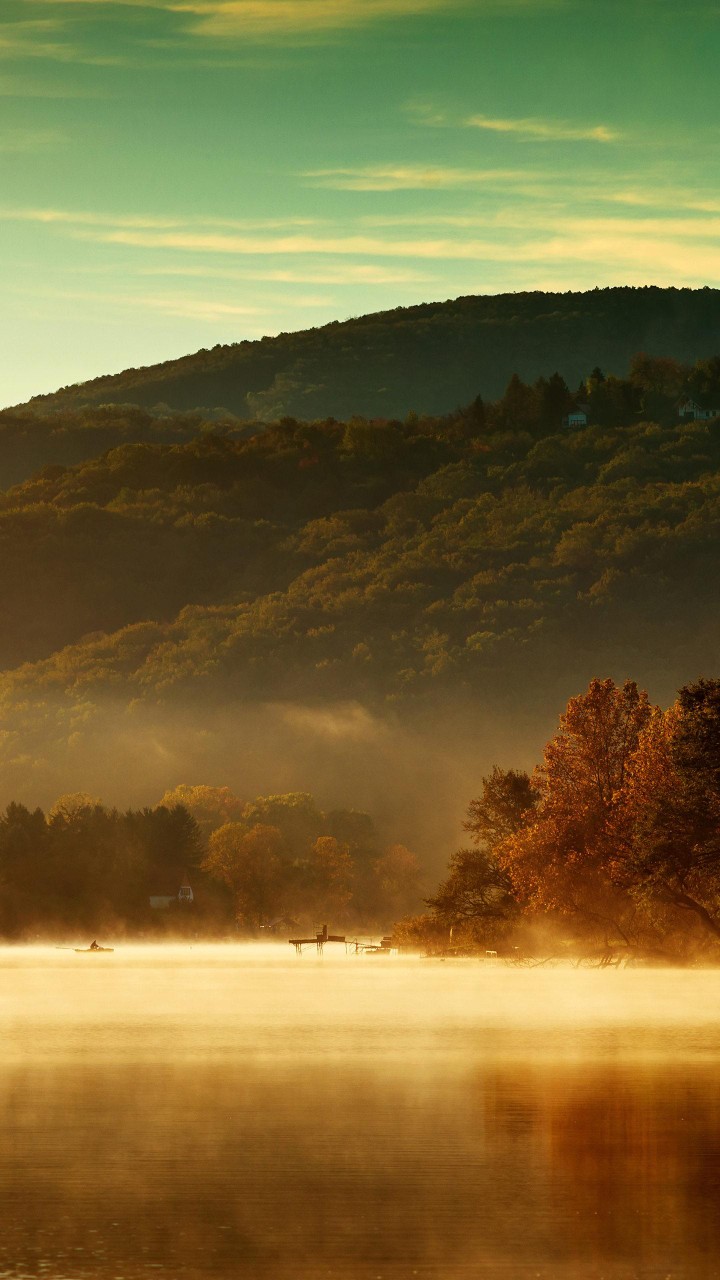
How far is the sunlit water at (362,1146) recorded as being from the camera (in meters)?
18.5

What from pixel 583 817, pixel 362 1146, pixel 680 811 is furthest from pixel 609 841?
pixel 362 1146

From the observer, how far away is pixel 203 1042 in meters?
42.0

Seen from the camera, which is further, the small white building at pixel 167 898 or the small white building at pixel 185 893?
the small white building at pixel 185 893

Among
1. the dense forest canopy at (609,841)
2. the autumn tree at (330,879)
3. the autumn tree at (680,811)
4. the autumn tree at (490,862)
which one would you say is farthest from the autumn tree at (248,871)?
the autumn tree at (680,811)

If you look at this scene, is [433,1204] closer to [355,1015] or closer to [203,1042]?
[203,1042]

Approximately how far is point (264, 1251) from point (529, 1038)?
82.1 feet

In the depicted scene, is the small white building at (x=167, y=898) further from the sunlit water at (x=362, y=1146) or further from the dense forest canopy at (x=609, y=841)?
the sunlit water at (x=362, y=1146)

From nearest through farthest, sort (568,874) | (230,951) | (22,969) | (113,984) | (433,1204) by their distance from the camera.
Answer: (433,1204) < (113,984) < (568,874) < (22,969) < (230,951)

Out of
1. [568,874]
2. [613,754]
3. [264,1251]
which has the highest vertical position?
[613,754]

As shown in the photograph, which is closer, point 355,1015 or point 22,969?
point 355,1015

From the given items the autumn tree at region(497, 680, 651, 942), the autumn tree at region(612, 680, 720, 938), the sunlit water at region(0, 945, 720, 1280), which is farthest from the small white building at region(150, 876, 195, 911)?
the sunlit water at region(0, 945, 720, 1280)

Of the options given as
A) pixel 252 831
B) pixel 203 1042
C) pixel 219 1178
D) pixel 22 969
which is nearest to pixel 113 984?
pixel 22 969

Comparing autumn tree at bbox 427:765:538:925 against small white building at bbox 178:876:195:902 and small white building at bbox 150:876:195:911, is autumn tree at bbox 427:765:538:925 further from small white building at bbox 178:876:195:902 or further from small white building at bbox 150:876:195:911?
small white building at bbox 178:876:195:902

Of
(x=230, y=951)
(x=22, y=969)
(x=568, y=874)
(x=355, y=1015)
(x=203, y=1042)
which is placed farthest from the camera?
(x=230, y=951)
